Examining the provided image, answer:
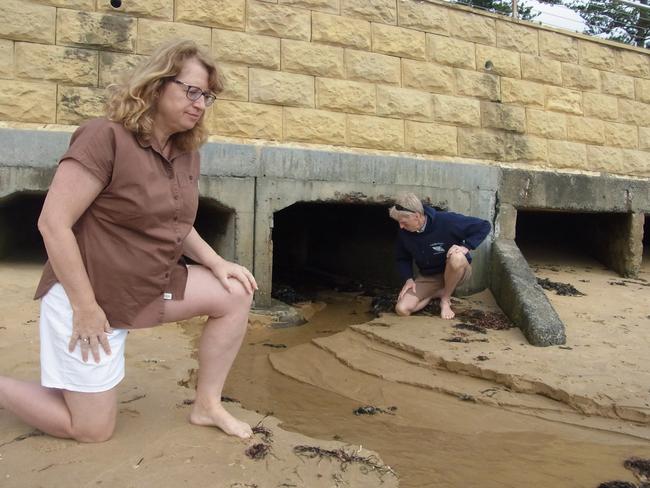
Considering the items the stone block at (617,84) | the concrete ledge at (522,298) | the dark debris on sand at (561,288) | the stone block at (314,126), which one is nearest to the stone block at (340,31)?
the stone block at (314,126)

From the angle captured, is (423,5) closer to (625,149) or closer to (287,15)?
(287,15)

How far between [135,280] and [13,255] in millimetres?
4739

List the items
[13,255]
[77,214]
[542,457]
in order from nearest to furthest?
[77,214] → [542,457] → [13,255]

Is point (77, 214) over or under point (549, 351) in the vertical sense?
over

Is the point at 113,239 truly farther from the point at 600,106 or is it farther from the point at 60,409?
the point at 600,106

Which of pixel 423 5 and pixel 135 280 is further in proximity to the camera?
pixel 423 5

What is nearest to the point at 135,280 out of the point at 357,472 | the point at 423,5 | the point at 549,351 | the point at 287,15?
the point at 357,472

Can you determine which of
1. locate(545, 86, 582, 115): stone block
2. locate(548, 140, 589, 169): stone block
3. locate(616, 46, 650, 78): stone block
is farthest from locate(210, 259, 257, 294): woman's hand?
locate(616, 46, 650, 78): stone block

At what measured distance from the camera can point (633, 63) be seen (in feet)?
25.1

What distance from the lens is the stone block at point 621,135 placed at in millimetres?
7422

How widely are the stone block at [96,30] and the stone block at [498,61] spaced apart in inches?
148

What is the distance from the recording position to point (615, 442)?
10.5 feet

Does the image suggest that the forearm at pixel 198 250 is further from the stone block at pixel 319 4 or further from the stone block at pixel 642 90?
the stone block at pixel 642 90

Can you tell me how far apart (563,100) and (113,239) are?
6.38 meters
